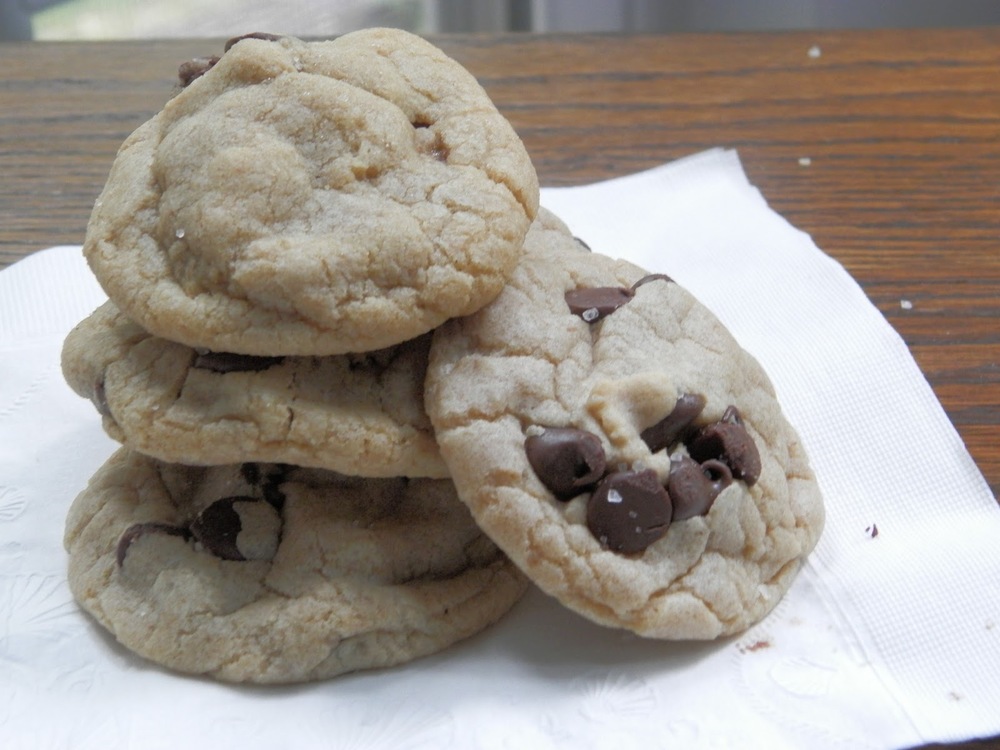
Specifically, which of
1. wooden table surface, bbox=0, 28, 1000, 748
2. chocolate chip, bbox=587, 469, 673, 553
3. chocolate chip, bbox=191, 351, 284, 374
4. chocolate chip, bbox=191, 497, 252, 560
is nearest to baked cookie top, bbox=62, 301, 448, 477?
chocolate chip, bbox=191, 351, 284, 374

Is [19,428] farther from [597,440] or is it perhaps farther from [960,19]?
[960,19]

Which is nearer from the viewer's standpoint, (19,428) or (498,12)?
(19,428)

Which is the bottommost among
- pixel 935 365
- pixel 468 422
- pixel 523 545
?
pixel 935 365

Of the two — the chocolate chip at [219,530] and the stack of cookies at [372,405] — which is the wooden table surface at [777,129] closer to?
the stack of cookies at [372,405]

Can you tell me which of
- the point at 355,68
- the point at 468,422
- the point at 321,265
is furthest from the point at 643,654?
the point at 355,68

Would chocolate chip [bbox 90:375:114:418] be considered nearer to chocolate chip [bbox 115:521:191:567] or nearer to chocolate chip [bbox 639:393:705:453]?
chocolate chip [bbox 115:521:191:567]

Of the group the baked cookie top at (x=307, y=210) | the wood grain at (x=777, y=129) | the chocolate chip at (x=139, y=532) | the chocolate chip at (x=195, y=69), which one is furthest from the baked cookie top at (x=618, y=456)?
the wood grain at (x=777, y=129)

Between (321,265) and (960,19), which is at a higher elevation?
(321,265)
